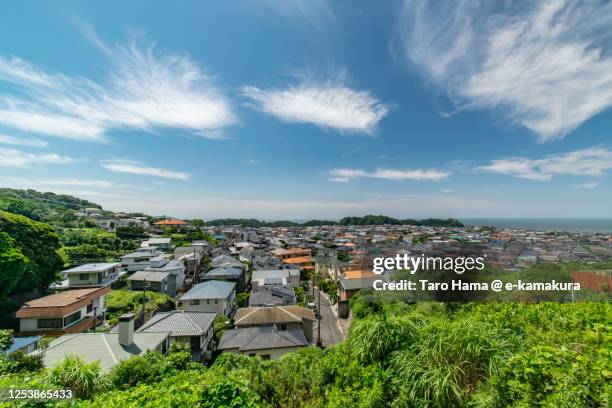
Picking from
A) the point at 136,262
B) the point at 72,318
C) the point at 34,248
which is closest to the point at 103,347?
the point at 72,318

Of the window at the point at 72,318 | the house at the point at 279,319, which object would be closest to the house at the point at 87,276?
the window at the point at 72,318

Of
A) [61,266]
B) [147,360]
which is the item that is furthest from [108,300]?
[147,360]

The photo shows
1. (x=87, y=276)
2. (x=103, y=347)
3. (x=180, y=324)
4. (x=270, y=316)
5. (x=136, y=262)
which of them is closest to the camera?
(x=103, y=347)

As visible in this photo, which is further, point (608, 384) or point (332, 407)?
point (332, 407)

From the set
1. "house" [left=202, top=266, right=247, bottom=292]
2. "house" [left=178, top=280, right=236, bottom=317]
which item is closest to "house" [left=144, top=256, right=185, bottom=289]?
"house" [left=202, top=266, right=247, bottom=292]

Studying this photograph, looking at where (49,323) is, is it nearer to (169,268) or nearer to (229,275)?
(169,268)

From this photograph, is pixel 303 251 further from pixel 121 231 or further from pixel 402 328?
pixel 402 328
